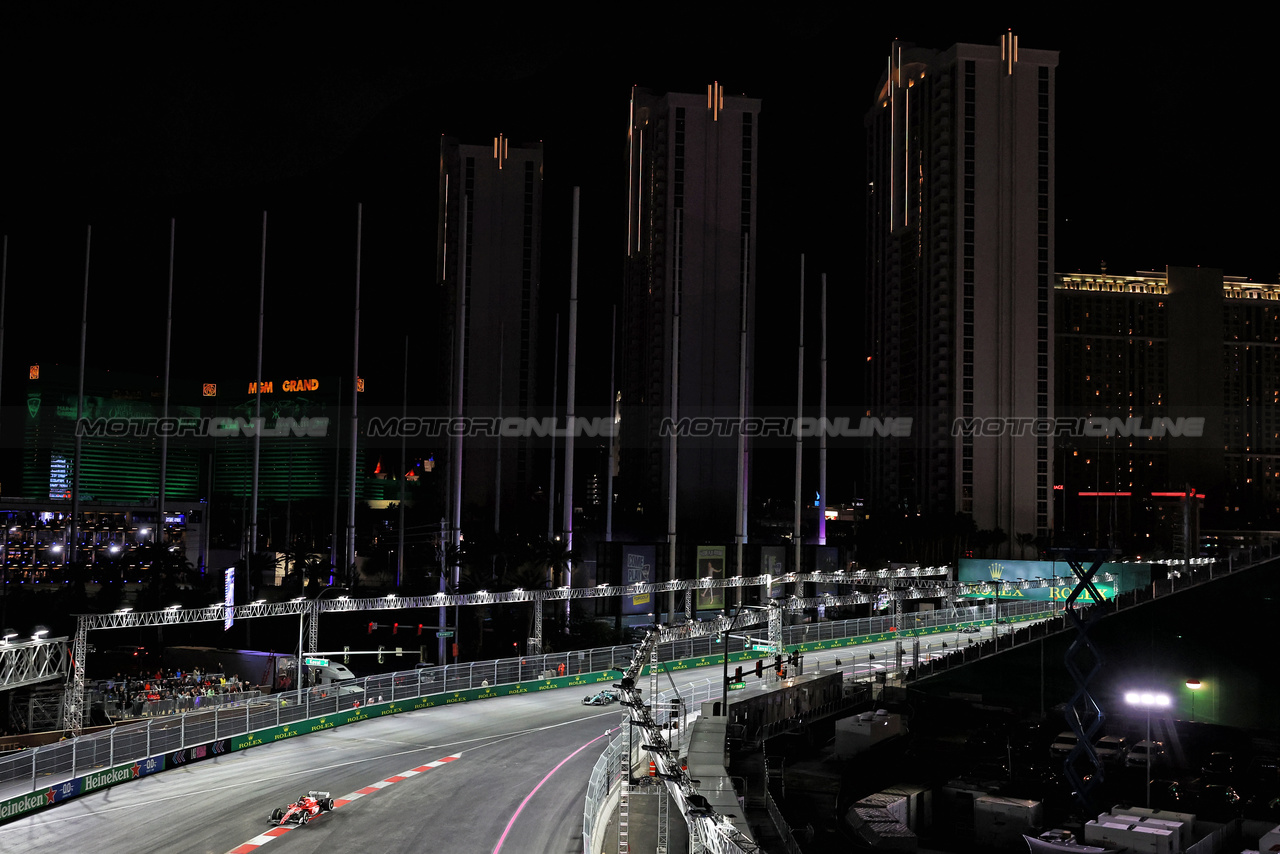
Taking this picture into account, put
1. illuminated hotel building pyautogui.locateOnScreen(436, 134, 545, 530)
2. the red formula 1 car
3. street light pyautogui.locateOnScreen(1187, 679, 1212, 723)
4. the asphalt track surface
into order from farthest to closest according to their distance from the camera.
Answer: illuminated hotel building pyautogui.locateOnScreen(436, 134, 545, 530) < street light pyautogui.locateOnScreen(1187, 679, 1212, 723) < the red formula 1 car < the asphalt track surface

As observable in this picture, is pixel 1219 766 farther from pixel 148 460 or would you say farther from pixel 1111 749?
pixel 148 460

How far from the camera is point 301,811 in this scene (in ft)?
81.0

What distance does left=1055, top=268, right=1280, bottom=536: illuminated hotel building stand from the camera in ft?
586

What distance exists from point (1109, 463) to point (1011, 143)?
9115 cm

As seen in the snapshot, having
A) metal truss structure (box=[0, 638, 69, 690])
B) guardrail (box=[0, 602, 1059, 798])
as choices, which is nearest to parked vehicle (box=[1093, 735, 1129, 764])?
guardrail (box=[0, 602, 1059, 798])

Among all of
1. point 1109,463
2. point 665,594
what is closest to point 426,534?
point 665,594

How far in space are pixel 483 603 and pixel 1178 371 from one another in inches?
6610

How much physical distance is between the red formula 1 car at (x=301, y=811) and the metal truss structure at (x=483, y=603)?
1356 cm

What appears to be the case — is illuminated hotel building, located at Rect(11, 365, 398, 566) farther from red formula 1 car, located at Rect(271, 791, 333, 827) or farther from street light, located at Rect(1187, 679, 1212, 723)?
red formula 1 car, located at Rect(271, 791, 333, 827)

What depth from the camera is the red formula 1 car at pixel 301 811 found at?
24.4m

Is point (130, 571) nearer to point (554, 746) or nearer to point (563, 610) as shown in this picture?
point (563, 610)

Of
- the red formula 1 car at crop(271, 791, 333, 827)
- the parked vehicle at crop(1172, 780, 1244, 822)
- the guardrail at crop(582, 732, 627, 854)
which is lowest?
the parked vehicle at crop(1172, 780, 1244, 822)

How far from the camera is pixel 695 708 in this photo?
40.1m

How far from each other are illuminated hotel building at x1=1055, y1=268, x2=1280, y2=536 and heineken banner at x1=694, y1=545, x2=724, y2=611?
4936 inches
